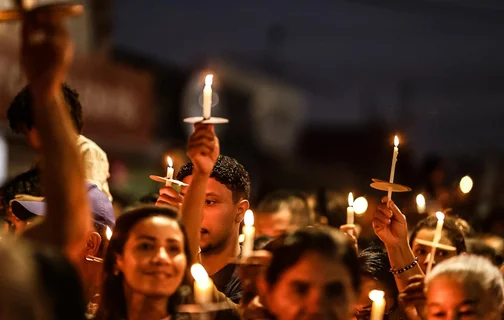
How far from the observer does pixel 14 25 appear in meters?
16.0

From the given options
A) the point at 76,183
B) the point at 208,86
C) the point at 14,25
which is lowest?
the point at 76,183

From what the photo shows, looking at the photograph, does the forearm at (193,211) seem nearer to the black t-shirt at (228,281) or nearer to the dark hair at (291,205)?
the black t-shirt at (228,281)

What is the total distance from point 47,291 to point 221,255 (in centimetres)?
295

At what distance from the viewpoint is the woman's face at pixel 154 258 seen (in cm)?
438

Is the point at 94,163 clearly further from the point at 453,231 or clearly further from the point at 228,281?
the point at 453,231

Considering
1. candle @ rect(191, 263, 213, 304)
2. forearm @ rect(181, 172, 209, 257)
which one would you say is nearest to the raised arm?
candle @ rect(191, 263, 213, 304)

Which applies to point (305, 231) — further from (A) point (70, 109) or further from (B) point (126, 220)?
(A) point (70, 109)

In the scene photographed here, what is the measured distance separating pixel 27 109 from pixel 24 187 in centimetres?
74

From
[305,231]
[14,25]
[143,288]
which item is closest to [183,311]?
[143,288]

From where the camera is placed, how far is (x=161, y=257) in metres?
4.39

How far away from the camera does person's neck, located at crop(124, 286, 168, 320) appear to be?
14.4 ft

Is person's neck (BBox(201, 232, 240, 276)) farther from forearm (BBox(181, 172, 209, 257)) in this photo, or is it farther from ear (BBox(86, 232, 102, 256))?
forearm (BBox(181, 172, 209, 257))

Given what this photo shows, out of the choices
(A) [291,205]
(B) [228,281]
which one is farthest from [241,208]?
(A) [291,205]

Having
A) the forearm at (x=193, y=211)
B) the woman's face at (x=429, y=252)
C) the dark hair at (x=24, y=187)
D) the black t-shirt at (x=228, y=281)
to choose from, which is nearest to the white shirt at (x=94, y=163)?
the dark hair at (x=24, y=187)
